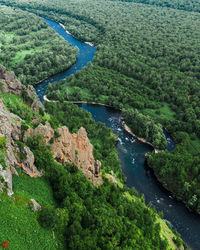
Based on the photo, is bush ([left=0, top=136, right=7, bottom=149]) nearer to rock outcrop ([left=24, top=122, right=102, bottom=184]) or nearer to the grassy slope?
the grassy slope

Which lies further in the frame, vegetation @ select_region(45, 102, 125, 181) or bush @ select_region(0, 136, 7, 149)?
vegetation @ select_region(45, 102, 125, 181)

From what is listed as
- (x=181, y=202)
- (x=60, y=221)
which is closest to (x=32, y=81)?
(x=181, y=202)

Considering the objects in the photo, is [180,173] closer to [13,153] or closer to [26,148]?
[26,148]

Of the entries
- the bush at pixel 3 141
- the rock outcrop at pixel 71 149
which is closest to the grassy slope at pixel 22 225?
the bush at pixel 3 141

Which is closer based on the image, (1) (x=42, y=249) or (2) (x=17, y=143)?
(1) (x=42, y=249)

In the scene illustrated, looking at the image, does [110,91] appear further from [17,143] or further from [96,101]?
[17,143]

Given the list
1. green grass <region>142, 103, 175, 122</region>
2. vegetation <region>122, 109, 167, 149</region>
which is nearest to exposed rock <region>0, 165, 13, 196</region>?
vegetation <region>122, 109, 167, 149</region>

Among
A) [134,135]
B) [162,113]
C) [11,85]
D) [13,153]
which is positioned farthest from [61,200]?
[162,113]

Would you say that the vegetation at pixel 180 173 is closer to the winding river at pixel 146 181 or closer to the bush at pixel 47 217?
the winding river at pixel 146 181
